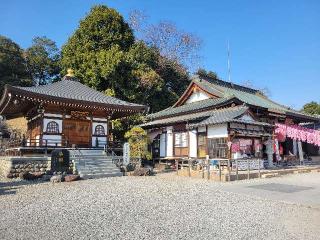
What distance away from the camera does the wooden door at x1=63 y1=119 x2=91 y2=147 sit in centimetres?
2112

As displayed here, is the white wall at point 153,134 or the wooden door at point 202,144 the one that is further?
the white wall at point 153,134

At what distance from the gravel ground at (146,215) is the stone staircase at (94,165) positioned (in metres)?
3.71

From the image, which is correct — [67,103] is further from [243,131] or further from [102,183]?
[243,131]

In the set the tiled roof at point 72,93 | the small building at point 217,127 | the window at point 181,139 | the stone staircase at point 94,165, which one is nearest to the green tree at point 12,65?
the tiled roof at point 72,93

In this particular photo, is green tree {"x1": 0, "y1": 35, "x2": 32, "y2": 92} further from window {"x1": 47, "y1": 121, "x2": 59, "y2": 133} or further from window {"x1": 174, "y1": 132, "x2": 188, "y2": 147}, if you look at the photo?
window {"x1": 174, "y1": 132, "x2": 188, "y2": 147}

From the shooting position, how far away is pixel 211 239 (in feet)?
20.6

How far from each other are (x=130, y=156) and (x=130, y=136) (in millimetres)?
1525

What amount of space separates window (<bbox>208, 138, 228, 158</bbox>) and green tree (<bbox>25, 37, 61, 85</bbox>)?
31.3 metres

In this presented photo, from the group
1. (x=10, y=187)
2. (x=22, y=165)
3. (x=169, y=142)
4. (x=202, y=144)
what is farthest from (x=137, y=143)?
(x=10, y=187)

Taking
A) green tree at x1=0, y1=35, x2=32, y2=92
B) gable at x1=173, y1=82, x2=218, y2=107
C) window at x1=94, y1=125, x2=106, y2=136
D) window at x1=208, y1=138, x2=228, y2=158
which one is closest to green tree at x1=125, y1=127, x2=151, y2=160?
window at x1=94, y1=125, x2=106, y2=136

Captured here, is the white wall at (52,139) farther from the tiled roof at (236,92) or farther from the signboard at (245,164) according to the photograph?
the tiled roof at (236,92)

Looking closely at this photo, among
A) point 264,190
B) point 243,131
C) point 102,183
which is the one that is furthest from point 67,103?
point 264,190

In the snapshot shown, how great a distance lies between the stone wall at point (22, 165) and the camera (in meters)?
16.2

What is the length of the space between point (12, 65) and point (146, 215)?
39531 mm
